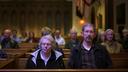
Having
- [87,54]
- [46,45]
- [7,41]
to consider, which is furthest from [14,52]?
[87,54]

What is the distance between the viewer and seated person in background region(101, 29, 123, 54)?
6762 mm

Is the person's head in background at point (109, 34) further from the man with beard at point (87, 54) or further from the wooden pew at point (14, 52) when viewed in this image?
the man with beard at point (87, 54)

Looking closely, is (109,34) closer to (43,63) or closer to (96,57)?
(96,57)

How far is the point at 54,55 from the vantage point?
4.64 m

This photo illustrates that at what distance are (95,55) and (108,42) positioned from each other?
267cm

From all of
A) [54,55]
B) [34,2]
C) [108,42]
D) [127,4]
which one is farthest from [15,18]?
[54,55]

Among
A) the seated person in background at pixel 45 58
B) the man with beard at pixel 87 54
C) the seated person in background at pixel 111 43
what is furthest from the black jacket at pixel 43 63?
the seated person in background at pixel 111 43

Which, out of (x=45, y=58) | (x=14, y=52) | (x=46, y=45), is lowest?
(x=14, y=52)

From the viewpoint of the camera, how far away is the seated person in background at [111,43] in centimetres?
676

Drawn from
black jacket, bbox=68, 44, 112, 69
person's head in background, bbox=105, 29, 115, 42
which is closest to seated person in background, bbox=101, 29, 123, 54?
person's head in background, bbox=105, 29, 115, 42

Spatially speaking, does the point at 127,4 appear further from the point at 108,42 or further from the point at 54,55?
the point at 54,55

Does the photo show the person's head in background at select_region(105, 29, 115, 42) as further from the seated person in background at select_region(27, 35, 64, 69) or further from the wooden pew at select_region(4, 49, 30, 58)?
the seated person in background at select_region(27, 35, 64, 69)

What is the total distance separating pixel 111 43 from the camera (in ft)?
23.1

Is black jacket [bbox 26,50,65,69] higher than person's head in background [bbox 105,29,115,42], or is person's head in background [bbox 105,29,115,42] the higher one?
person's head in background [bbox 105,29,115,42]
